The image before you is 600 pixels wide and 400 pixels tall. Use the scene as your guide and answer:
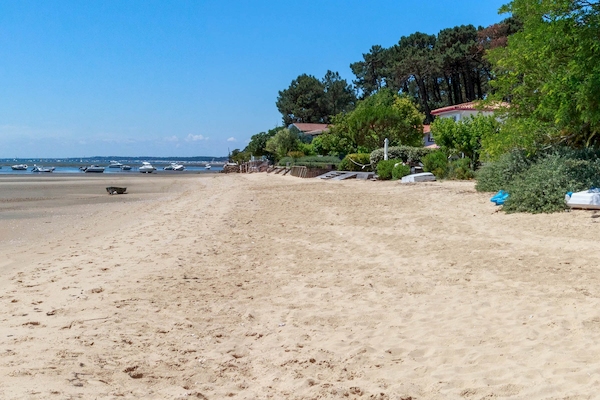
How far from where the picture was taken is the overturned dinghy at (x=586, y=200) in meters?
11.4

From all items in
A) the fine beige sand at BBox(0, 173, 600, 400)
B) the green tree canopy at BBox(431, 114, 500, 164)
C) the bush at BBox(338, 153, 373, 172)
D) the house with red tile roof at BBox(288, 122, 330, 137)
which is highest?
the house with red tile roof at BBox(288, 122, 330, 137)

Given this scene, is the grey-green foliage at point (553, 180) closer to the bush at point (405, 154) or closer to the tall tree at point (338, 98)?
the bush at point (405, 154)

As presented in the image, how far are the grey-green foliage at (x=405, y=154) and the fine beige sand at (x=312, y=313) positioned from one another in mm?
20617

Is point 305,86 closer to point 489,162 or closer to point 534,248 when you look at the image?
point 489,162

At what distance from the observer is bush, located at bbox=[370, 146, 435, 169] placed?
106 ft

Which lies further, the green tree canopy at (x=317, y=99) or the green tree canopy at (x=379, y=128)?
the green tree canopy at (x=317, y=99)

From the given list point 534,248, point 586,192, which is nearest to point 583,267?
point 534,248

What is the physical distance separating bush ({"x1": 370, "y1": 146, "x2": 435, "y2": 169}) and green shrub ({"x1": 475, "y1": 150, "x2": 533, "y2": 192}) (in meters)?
14.0

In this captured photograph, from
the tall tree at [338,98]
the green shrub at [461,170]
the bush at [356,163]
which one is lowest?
the green shrub at [461,170]

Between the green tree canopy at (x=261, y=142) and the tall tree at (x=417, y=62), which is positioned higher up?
the tall tree at (x=417, y=62)

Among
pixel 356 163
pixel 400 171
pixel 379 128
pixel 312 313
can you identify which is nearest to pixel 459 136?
pixel 400 171

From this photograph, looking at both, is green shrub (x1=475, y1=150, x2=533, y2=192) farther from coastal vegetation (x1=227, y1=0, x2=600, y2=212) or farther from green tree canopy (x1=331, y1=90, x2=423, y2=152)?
green tree canopy (x1=331, y1=90, x2=423, y2=152)

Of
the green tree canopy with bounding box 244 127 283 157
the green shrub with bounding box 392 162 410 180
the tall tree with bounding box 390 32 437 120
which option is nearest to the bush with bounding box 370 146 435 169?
the green shrub with bounding box 392 162 410 180

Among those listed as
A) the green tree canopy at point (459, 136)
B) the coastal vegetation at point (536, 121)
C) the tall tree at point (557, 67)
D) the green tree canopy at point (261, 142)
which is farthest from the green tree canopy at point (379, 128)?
the green tree canopy at point (261, 142)
